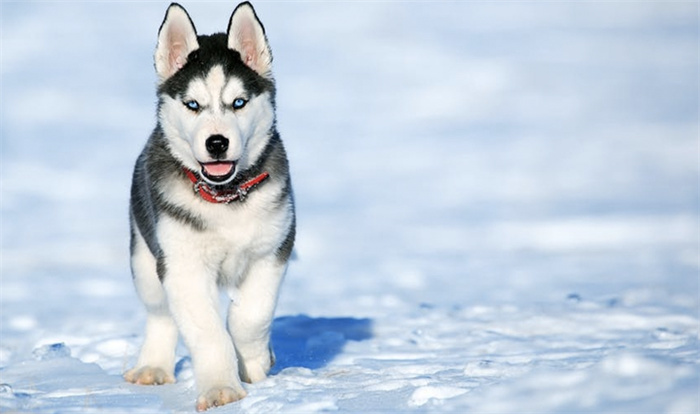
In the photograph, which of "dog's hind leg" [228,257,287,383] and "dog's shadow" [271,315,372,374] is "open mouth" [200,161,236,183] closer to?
"dog's hind leg" [228,257,287,383]

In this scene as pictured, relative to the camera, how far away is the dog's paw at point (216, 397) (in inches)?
197

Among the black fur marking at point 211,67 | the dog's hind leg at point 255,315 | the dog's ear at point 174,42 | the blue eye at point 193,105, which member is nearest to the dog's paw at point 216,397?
the dog's hind leg at point 255,315

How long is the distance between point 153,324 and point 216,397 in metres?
1.32

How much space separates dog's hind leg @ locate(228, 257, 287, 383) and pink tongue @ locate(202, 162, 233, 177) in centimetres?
54

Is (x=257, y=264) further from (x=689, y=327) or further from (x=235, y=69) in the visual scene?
(x=689, y=327)

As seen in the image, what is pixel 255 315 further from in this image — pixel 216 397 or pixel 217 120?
pixel 217 120

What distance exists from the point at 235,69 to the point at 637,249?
10.4m

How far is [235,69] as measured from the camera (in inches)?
225

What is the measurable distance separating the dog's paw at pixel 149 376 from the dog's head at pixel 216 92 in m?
1.21

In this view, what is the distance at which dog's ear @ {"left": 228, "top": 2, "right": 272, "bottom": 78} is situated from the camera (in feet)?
19.1

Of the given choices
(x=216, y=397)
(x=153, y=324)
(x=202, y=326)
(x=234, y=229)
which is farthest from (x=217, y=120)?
(x=153, y=324)

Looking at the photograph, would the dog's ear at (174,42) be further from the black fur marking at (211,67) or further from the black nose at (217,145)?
the black nose at (217,145)

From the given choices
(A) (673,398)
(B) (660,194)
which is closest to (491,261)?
(B) (660,194)

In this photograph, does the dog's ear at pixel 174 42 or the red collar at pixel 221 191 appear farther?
the dog's ear at pixel 174 42
